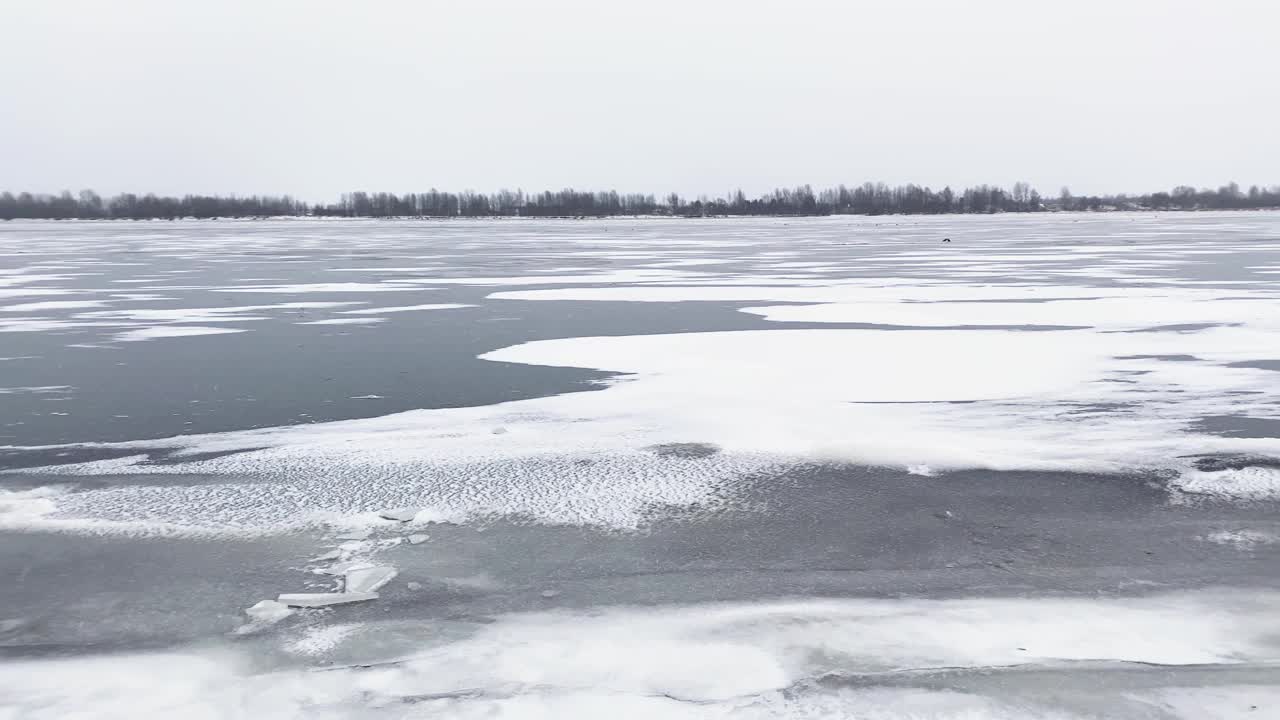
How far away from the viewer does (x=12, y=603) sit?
435cm

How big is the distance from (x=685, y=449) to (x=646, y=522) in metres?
1.59

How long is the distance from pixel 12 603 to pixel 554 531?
232 centimetres

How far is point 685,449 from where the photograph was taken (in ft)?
22.7

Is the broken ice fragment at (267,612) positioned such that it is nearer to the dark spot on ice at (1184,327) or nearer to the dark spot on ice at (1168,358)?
the dark spot on ice at (1168,358)

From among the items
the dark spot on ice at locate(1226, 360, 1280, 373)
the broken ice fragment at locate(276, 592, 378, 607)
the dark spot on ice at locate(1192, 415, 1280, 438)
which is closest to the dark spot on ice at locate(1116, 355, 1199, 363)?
the dark spot on ice at locate(1226, 360, 1280, 373)

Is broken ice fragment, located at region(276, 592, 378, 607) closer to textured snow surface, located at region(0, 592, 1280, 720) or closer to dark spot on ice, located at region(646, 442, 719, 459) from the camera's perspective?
textured snow surface, located at region(0, 592, 1280, 720)

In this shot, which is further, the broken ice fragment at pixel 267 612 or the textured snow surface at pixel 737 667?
the broken ice fragment at pixel 267 612

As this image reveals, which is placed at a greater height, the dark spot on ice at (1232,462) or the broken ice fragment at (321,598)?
the dark spot on ice at (1232,462)

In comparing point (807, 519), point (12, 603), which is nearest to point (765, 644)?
point (807, 519)

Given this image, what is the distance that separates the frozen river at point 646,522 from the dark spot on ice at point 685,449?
0.20 feet

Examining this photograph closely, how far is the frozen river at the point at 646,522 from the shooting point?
3.63m

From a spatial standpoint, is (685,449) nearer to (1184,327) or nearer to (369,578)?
(369,578)

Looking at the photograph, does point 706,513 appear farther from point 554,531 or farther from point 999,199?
point 999,199

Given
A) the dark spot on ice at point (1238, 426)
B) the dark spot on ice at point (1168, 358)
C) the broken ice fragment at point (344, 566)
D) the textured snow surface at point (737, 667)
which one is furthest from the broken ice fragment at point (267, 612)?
the dark spot on ice at point (1168, 358)
